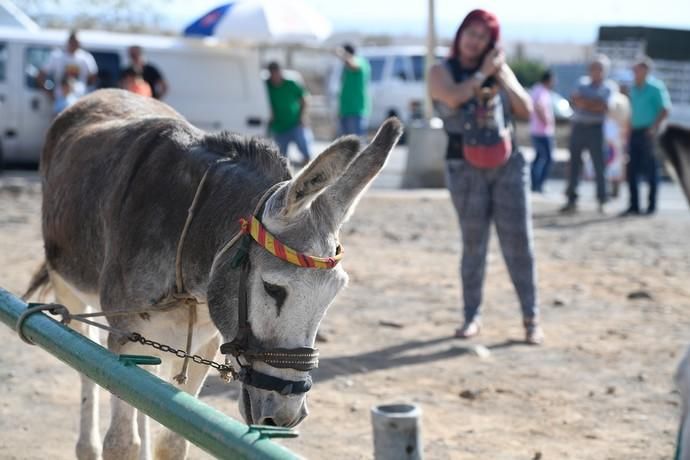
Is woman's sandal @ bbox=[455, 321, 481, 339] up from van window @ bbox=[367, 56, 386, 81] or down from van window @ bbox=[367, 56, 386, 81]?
up

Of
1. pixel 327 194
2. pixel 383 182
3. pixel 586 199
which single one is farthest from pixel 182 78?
pixel 327 194

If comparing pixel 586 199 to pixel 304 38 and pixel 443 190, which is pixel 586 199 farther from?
pixel 304 38

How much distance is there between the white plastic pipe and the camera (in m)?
3.54

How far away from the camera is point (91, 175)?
15.8ft

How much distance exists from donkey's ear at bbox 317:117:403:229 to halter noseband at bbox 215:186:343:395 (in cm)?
14

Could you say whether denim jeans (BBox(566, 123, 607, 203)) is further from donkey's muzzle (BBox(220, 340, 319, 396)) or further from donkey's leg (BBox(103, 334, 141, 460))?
donkey's muzzle (BBox(220, 340, 319, 396))

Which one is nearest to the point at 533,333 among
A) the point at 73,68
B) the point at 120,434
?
the point at 120,434

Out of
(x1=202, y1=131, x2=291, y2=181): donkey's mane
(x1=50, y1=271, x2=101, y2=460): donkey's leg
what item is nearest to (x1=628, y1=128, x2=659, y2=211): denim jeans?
(x1=50, y1=271, x2=101, y2=460): donkey's leg

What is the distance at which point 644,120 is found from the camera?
48.4ft

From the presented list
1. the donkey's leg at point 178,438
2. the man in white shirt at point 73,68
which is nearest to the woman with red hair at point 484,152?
the donkey's leg at point 178,438

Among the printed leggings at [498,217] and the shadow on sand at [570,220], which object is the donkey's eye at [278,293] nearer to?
the printed leggings at [498,217]

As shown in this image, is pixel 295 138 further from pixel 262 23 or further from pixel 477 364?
pixel 477 364

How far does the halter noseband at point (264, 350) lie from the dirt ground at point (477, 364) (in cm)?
200

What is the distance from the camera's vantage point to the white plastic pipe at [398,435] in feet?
11.6
